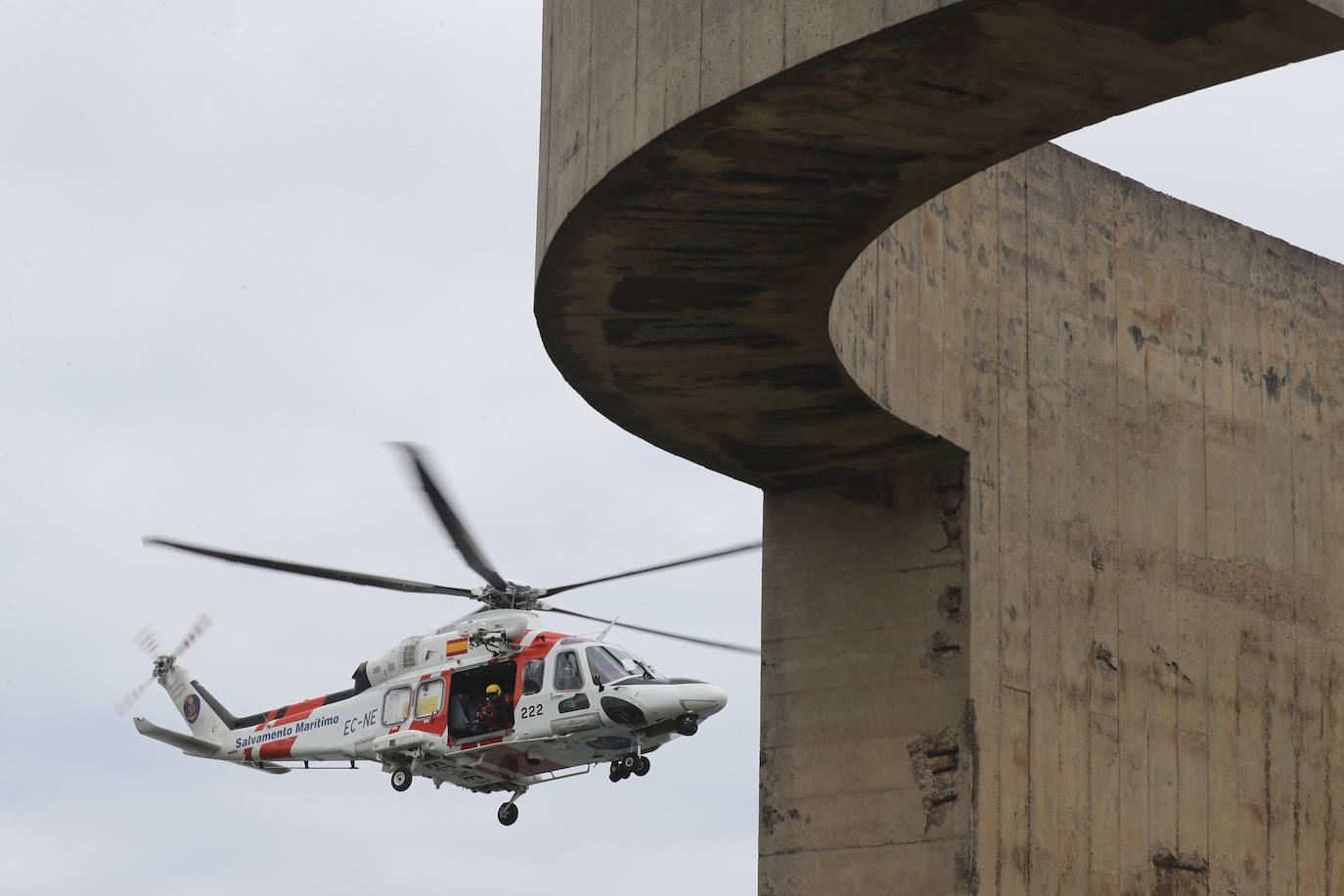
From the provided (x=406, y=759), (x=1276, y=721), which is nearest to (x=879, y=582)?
(x=1276, y=721)

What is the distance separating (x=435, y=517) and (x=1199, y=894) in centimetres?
771

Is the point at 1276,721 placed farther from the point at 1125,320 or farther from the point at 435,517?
the point at 435,517

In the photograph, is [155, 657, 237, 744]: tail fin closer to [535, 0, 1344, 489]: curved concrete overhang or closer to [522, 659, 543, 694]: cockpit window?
[522, 659, 543, 694]: cockpit window

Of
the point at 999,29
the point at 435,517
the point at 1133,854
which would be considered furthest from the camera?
the point at 435,517

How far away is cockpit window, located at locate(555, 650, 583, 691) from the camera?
1744 centimetres

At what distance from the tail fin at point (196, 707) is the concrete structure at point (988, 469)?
459 inches

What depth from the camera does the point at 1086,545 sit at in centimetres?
1255

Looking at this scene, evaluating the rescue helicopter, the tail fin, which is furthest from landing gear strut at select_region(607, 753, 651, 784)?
the tail fin

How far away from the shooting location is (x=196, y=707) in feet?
76.8

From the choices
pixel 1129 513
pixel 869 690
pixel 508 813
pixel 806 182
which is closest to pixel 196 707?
pixel 508 813

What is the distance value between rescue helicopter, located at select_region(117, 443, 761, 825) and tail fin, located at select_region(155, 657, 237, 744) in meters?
1.86

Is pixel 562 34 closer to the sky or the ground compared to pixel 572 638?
closer to the sky

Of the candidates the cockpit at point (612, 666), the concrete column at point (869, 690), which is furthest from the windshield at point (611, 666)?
the concrete column at point (869, 690)

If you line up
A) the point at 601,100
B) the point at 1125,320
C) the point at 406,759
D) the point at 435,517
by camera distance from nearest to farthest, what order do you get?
the point at 601,100, the point at 1125,320, the point at 435,517, the point at 406,759
